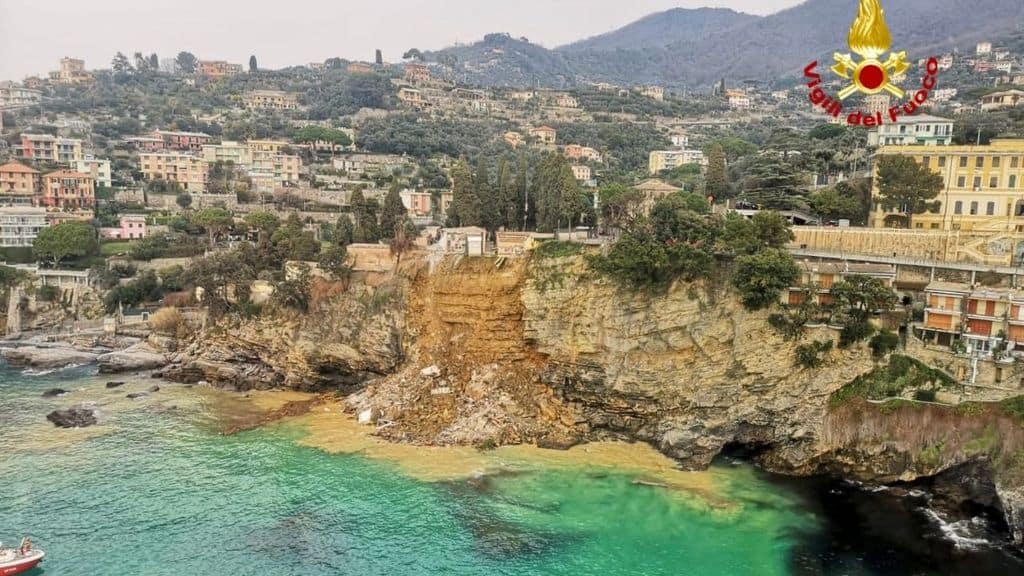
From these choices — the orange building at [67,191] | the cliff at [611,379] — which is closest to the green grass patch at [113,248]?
the orange building at [67,191]

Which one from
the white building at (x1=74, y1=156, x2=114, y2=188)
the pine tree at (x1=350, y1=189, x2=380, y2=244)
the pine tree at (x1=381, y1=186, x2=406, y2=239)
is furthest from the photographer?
the white building at (x1=74, y1=156, x2=114, y2=188)

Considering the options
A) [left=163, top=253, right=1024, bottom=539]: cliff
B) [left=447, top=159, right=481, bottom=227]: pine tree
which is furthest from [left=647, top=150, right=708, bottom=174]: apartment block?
[left=163, top=253, right=1024, bottom=539]: cliff

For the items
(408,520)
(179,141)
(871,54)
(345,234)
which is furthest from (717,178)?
(179,141)

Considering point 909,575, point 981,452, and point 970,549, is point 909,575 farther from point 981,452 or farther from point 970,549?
point 981,452

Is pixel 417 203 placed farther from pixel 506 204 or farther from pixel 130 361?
pixel 130 361

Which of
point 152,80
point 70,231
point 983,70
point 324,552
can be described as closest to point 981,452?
point 324,552

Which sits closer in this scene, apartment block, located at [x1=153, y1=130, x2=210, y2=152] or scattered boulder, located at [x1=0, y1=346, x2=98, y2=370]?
scattered boulder, located at [x1=0, y1=346, x2=98, y2=370]

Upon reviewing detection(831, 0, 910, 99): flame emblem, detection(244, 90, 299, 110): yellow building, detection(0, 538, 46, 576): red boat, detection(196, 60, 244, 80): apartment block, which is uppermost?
detection(196, 60, 244, 80): apartment block

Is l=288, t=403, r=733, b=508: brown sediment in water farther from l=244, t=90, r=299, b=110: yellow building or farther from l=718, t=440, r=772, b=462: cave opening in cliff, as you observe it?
l=244, t=90, r=299, b=110: yellow building
